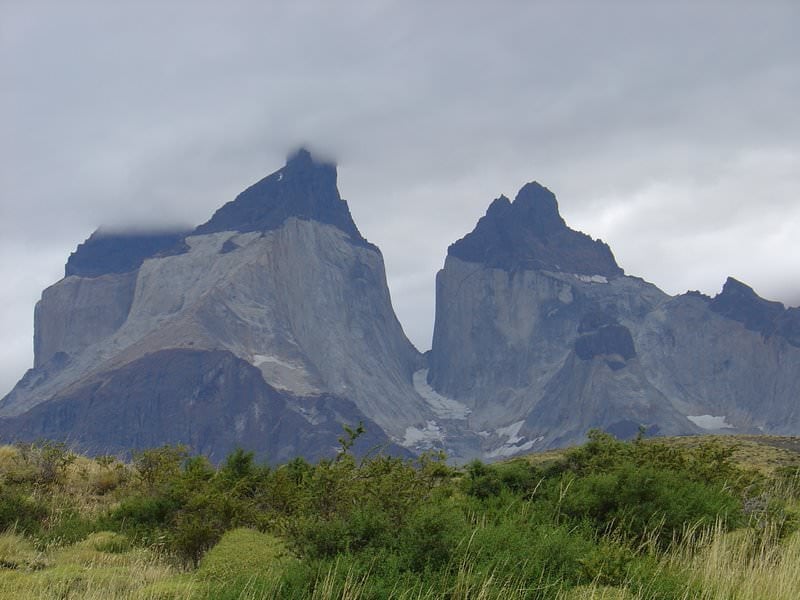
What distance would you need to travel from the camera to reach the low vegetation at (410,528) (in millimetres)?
13797

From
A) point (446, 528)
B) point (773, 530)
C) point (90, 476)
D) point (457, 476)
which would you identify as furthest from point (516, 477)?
point (90, 476)

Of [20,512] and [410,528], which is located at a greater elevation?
[410,528]

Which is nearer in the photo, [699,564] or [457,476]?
[699,564]

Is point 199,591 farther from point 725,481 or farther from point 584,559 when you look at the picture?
point 725,481

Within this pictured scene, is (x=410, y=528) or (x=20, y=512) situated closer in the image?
(x=410, y=528)

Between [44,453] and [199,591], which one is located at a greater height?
[44,453]

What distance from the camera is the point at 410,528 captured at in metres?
14.9

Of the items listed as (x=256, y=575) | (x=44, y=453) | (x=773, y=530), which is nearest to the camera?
(x=256, y=575)

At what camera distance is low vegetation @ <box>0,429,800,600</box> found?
13797 mm

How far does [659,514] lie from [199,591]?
8.70 m

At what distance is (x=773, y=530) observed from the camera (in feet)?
57.2

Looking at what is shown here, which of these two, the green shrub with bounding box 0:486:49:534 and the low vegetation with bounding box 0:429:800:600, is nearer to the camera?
the low vegetation with bounding box 0:429:800:600

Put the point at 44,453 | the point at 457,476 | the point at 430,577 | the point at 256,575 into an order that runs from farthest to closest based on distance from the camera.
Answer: the point at 44,453 → the point at 457,476 → the point at 256,575 → the point at 430,577

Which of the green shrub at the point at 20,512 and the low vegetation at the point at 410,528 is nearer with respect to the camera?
the low vegetation at the point at 410,528
